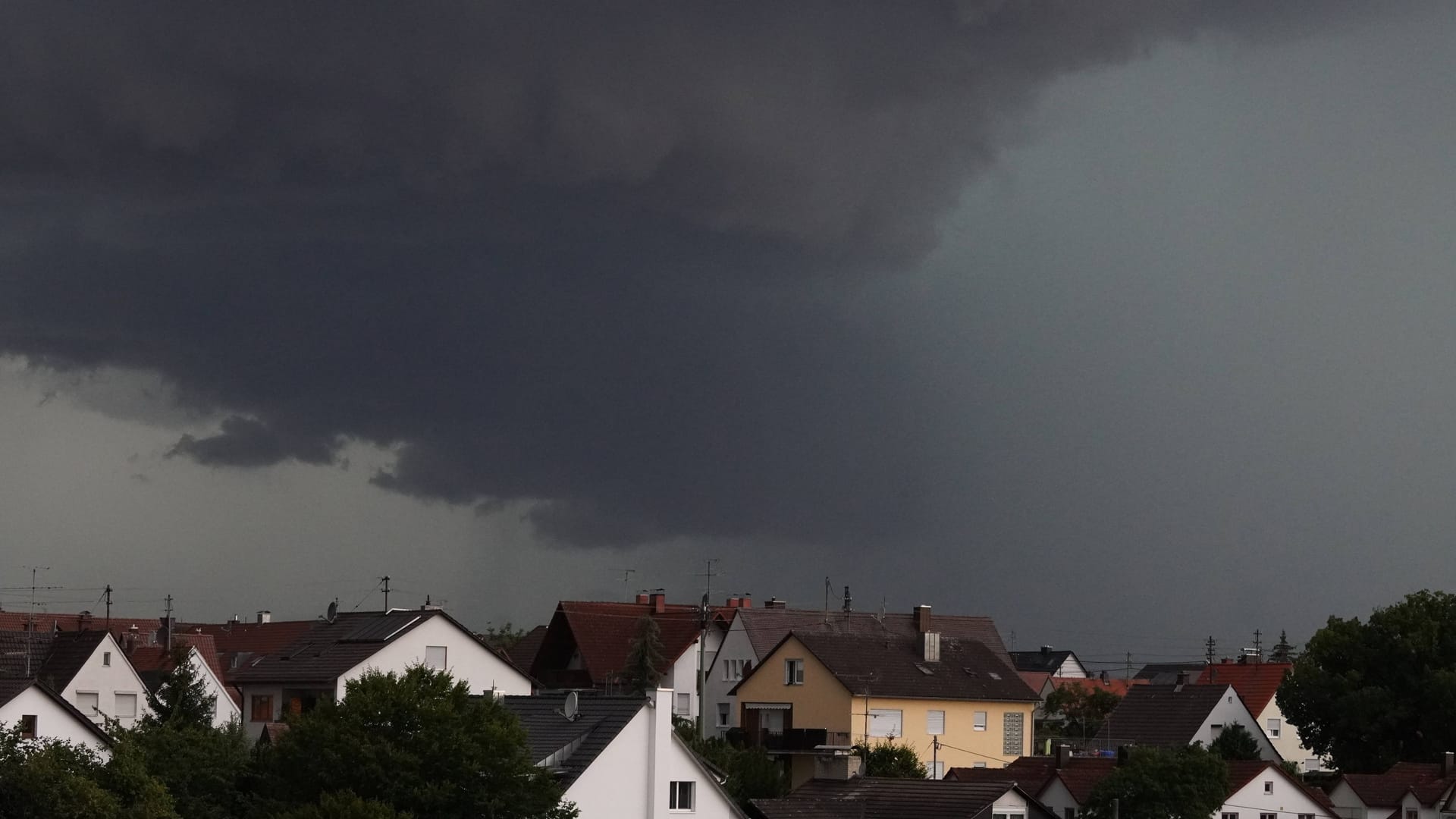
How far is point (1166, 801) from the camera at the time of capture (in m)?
74.1

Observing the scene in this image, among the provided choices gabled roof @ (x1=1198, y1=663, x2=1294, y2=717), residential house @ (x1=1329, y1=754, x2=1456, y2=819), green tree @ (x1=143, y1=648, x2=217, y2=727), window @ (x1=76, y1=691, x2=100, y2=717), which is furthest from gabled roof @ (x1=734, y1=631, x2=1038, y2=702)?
green tree @ (x1=143, y1=648, x2=217, y2=727)

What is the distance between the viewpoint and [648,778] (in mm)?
56781

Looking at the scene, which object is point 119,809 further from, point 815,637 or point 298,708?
point 815,637

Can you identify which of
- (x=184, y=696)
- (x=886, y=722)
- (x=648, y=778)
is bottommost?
(x=648, y=778)

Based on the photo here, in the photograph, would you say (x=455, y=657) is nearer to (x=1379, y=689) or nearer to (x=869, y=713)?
(x=869, y=713)

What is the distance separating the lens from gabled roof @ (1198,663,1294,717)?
118 meters

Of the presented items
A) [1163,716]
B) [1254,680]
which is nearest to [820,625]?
[1163,716]

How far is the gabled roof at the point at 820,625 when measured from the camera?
10625 cm

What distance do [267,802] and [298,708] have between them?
27.8m

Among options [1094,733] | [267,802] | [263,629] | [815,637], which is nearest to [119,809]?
[267,802]

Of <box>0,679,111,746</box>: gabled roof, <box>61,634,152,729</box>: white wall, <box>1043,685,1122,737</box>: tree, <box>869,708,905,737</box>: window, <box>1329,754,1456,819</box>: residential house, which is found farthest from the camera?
<box>1043,685,1122,737</box>: tree

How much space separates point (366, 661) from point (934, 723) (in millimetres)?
34123

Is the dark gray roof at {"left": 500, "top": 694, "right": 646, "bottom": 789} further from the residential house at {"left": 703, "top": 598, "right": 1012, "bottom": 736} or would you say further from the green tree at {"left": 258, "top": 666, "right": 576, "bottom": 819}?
the residential house at {"left": 703, "top": 598, "right": 1012, "bottom": 736}

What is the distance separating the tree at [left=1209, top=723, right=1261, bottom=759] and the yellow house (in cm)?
1167
